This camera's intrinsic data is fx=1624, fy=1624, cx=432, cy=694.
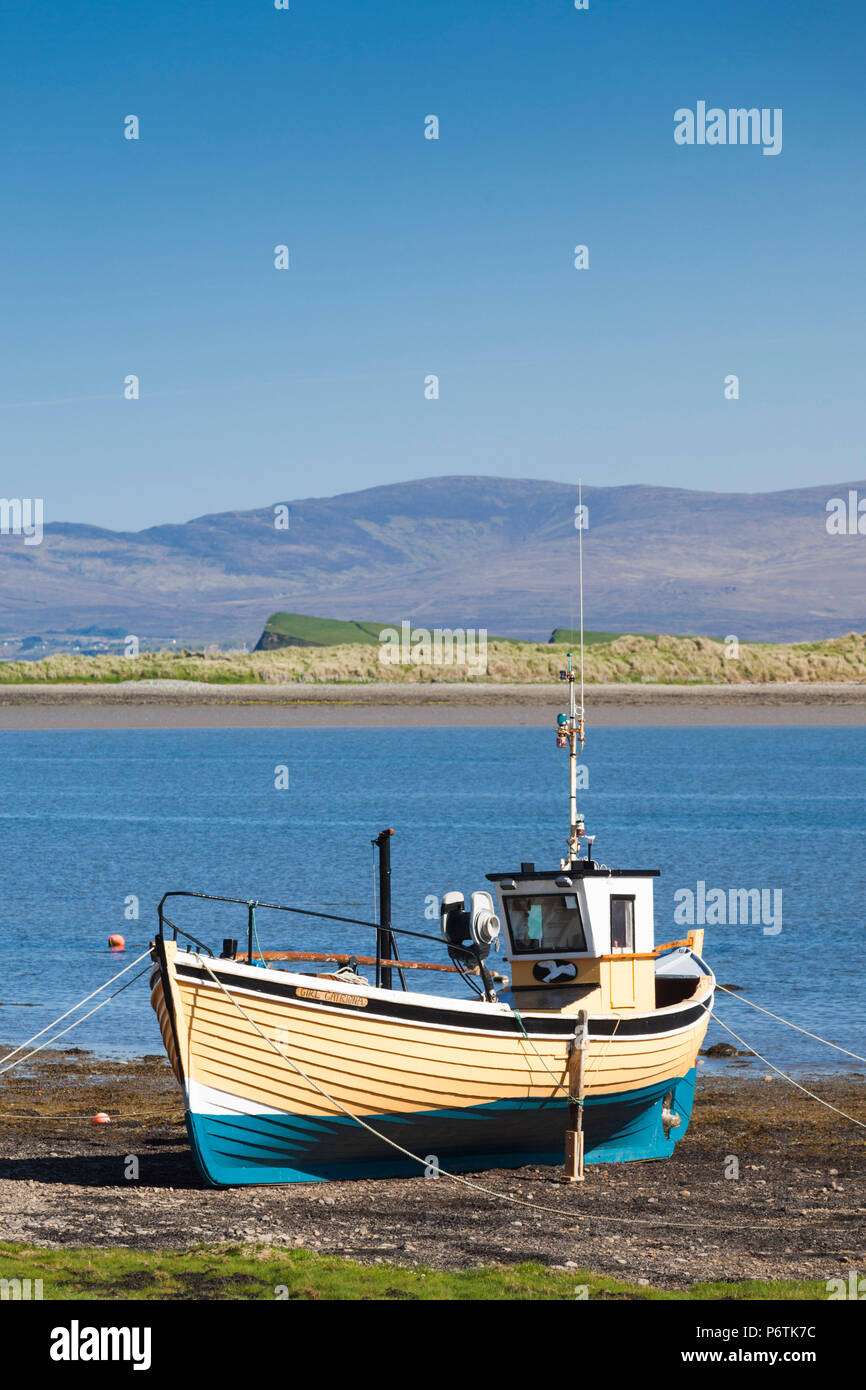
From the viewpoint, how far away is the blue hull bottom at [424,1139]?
50.8 feet

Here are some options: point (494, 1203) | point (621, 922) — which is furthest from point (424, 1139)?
point (621, 922)

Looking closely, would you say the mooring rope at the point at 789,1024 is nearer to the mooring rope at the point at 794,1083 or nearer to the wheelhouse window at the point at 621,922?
the mooring rope at the point at 794,1083

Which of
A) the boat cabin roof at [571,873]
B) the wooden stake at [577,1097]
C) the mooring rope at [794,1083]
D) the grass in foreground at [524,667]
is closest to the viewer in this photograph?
the wooden stake at [577,1097]

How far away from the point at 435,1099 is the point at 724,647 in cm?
12889

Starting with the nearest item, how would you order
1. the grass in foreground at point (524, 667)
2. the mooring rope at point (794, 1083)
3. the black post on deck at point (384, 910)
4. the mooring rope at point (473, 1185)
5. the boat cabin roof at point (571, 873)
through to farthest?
the mooring rope at point (473, 1185), the boat cabin roof at point (571, 873), the black post on deck at point (384, 910), the mooring rope at point (794, 1083), the grass in foreground at point (524, 667)

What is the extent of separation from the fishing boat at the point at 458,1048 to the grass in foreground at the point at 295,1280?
2745 millimetres

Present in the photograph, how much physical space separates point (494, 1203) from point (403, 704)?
108933mm

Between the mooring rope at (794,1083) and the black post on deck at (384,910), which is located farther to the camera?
the mooring rope at (794,1083)

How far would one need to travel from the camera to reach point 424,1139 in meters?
16.4

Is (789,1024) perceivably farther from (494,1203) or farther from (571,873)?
(494,1203)

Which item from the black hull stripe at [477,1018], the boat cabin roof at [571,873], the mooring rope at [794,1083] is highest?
the boat cabin roof at [571,873]

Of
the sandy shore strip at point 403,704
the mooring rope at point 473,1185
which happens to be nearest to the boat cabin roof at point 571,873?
the mooring rope at point 473,1185

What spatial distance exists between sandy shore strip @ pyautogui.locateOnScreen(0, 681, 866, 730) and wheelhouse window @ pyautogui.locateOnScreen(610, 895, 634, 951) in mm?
95925

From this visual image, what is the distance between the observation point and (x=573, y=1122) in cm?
1700
